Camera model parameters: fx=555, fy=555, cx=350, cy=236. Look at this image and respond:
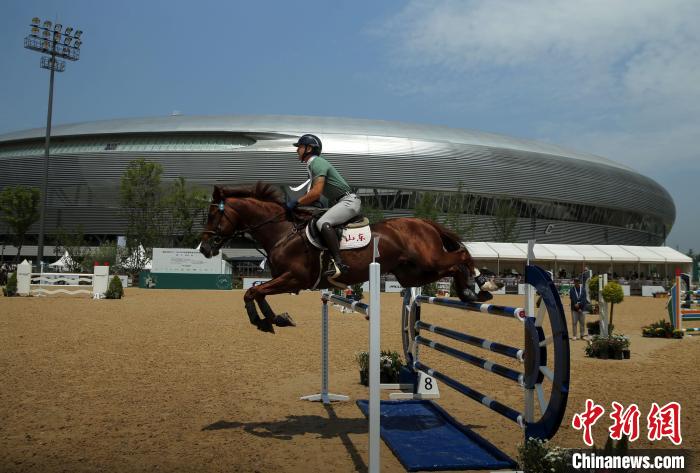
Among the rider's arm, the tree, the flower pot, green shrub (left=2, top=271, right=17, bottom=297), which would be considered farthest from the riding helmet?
the tree

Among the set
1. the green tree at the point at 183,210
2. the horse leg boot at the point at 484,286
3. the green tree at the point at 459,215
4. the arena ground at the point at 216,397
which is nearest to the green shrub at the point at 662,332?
the arena ground at the point at 216,397

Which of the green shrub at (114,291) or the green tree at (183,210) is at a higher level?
the green tree at (183,210)

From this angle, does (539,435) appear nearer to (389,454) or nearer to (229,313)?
(389,454)

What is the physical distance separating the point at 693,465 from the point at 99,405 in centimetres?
621

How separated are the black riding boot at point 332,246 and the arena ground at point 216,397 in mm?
1683

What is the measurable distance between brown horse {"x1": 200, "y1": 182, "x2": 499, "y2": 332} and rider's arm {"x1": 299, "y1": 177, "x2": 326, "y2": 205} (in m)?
0.29

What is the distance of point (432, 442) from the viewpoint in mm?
5246

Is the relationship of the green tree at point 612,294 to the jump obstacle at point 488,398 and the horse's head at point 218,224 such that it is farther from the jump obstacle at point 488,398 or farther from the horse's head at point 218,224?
the horse's head at point 218,224

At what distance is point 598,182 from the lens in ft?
246

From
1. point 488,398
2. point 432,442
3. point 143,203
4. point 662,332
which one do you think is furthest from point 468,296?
point 143,203

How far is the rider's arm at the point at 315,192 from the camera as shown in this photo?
570cm

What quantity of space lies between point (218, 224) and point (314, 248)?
1109 millimetres

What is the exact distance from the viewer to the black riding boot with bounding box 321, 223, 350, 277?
552 centimetres

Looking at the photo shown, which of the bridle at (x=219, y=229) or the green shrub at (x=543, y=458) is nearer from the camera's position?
the green shrub at (x=543, y=458)
